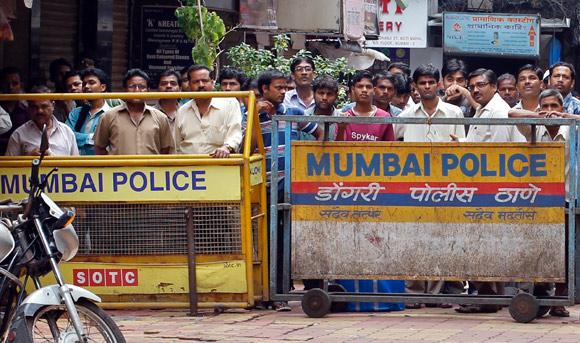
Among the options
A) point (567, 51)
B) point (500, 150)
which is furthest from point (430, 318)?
point (567, 51)

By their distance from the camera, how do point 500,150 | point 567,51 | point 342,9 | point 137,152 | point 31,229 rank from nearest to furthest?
point 31,229 < point 500,150 < point 137,152 < point 342,9 < point 567,51

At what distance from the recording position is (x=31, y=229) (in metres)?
6.27

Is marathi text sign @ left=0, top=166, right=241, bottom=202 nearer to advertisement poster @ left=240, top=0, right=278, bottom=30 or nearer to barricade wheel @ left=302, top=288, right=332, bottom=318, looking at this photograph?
barricade wheel @ left=302, top=288, right=332, bottom=318

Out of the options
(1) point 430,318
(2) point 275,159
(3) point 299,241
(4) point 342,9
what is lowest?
(1) point 430,318

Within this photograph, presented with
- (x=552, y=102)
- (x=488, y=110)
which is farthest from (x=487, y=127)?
(x=552, y=102)

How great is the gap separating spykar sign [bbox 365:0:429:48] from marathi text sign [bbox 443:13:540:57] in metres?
0.62

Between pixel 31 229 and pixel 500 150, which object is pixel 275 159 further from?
pixel 31 229

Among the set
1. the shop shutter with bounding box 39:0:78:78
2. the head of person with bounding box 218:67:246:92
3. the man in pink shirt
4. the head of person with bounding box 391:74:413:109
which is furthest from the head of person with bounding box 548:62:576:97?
the shop shutter with bounding box 39:0:78:78

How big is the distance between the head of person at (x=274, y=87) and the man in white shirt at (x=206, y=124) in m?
0.32

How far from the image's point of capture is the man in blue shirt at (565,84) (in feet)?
34.8

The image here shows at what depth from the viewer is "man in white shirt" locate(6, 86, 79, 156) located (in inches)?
373

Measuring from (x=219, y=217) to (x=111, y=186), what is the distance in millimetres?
790

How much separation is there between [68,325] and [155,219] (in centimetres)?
282

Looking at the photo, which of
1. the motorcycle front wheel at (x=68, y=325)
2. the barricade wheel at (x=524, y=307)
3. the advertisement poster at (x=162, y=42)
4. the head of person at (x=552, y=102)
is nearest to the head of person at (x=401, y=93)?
the head of person at (x=552, y=102)
